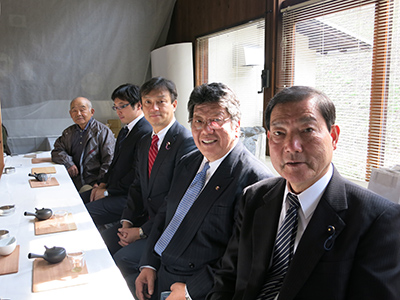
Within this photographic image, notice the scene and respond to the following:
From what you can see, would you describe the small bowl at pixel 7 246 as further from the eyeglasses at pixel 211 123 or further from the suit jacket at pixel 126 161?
the suit jacket at pixel 126 161

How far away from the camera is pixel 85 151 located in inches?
145

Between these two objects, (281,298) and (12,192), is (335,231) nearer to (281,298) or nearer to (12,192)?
(281,298)

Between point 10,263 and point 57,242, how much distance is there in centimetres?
23

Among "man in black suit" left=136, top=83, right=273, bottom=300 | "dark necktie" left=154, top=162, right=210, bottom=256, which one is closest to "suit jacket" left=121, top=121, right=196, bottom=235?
"man in black suit" left=136, top=83, right=273, bottom=300

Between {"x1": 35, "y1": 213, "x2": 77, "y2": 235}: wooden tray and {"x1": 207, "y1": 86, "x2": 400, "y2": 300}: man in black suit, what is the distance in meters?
0.87

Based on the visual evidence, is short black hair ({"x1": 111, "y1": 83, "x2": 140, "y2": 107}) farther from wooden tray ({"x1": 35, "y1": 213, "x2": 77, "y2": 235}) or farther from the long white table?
wooden tray ({"x1": 35, "y1": 213, "x2": 77, "y2": 235})

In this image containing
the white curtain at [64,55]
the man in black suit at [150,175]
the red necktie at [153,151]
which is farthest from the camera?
the white curtain at [64,55]

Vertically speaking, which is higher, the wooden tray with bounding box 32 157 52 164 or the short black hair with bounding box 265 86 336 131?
the short black hair with bounding box 265 86 336 131

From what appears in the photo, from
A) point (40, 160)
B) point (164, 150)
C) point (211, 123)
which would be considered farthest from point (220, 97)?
point (40, 160)

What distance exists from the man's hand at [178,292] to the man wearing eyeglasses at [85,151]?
7.06 feet

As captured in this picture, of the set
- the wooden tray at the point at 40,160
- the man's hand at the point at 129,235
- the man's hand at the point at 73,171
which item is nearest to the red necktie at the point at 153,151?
the man's hand at the point at 129,235

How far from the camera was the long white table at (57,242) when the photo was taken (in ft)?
4.08

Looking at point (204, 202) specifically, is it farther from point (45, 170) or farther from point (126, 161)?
point (45, 170)

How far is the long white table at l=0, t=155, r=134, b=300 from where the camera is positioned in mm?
1243
